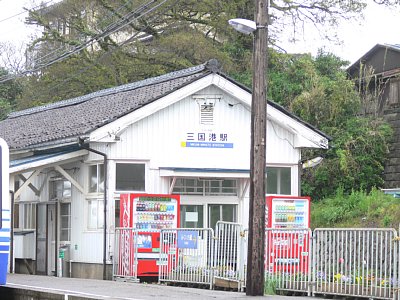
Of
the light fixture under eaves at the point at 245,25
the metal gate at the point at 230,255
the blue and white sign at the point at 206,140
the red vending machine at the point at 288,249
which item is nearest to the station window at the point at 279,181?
the blue and white sign at the point at 206,140

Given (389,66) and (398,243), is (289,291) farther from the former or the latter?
(389,66)

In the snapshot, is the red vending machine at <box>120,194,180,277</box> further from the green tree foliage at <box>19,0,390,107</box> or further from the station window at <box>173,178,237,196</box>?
the green tree foliage at <box>19,0,390,107</box>

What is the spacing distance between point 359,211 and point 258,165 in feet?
46.1

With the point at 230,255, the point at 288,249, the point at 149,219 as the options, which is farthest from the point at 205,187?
the point at 288,249

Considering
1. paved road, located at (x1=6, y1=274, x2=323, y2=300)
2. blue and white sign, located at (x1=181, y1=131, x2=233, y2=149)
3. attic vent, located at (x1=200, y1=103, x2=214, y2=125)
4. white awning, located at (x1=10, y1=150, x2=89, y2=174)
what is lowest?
paved road, located at (x1=6, y1=274, x2=323, y2=300)

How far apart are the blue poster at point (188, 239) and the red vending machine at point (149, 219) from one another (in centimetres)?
110

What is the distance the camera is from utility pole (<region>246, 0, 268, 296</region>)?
15.5 meters

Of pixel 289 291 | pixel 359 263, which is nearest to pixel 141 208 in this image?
pixel 289 291

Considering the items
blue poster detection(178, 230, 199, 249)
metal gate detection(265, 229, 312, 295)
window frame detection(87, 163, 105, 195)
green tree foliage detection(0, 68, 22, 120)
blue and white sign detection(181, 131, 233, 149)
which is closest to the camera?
metal gate detection(265, 229, 312, 295)

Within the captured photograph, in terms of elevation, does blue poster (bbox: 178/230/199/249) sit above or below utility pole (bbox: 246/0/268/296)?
below

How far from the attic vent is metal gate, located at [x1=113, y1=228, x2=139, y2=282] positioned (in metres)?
4.30

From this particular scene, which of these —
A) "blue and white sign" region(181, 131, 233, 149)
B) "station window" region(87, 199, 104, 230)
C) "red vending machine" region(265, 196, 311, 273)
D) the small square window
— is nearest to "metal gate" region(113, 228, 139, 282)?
"station window" region(87, 199, 104, 230)

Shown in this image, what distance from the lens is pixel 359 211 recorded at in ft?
94.4

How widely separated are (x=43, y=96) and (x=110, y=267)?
23.7 metres
